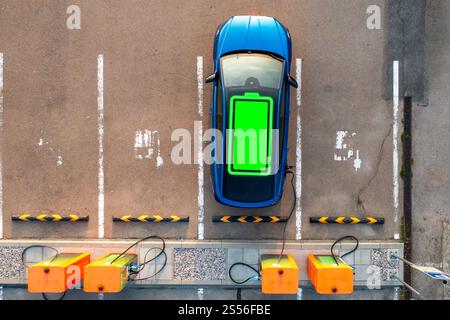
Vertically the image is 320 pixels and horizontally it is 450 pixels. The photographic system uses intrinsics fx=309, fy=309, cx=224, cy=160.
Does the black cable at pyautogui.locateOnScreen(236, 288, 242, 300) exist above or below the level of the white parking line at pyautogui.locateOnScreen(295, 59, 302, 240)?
below

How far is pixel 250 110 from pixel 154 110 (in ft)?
6.66

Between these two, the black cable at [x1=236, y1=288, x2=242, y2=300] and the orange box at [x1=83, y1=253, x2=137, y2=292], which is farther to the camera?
the black cable at [x1=236, y1=288, x2=242, y2=300]

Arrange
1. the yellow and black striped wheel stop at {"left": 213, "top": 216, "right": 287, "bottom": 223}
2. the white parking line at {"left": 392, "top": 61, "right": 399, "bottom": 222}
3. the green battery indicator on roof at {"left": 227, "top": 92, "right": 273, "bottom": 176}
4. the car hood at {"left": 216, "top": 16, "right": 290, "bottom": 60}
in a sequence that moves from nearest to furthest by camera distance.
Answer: the green battery indicator on roof at {"left": 227, "top": 92, "right": 273, "bottom": 176}, the car hood at {"left": 216, "top": 16, "right": 290, "bottom": 60}, the yellow and black striped wheel stop at {"left": 213, "top": 216, "right": 287, "bottom": 223}, the white parking line at {"left": 392, "top": 61, "right": 399, "bottom": 222}

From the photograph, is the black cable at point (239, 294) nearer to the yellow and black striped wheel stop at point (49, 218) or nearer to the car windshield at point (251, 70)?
the yellow and black striped wheel stop at point (49, 218)

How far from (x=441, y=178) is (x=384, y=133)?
4.74 ft

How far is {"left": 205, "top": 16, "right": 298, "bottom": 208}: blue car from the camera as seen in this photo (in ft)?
16.9

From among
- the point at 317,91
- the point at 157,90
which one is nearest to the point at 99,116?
the point at 157,90

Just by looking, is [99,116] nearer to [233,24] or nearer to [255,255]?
[233,24]

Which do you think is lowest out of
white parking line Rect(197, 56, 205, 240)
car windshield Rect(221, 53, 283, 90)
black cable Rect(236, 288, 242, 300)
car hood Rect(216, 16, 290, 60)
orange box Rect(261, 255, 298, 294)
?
black cable Rect(236, 288, 242, 300)

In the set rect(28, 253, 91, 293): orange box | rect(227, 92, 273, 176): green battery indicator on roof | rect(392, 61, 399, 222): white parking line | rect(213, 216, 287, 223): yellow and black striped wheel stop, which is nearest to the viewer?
rect(28, 253, 91, 293): orange box

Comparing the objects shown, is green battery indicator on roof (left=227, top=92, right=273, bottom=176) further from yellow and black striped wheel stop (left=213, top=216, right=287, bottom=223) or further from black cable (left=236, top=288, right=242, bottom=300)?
black cable (left=236, top=288, right=242, bottom=300)

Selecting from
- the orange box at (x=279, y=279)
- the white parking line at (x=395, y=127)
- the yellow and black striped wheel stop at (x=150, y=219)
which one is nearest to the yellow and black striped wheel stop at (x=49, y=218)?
the yellow and black striped wheel stop at (x=150, y=219)

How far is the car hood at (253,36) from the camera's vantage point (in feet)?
17.7

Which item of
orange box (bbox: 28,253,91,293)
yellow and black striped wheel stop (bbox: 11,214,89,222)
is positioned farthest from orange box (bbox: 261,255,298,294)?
yellow and black striped wheel stop (bbox: 11,214,89,222)
